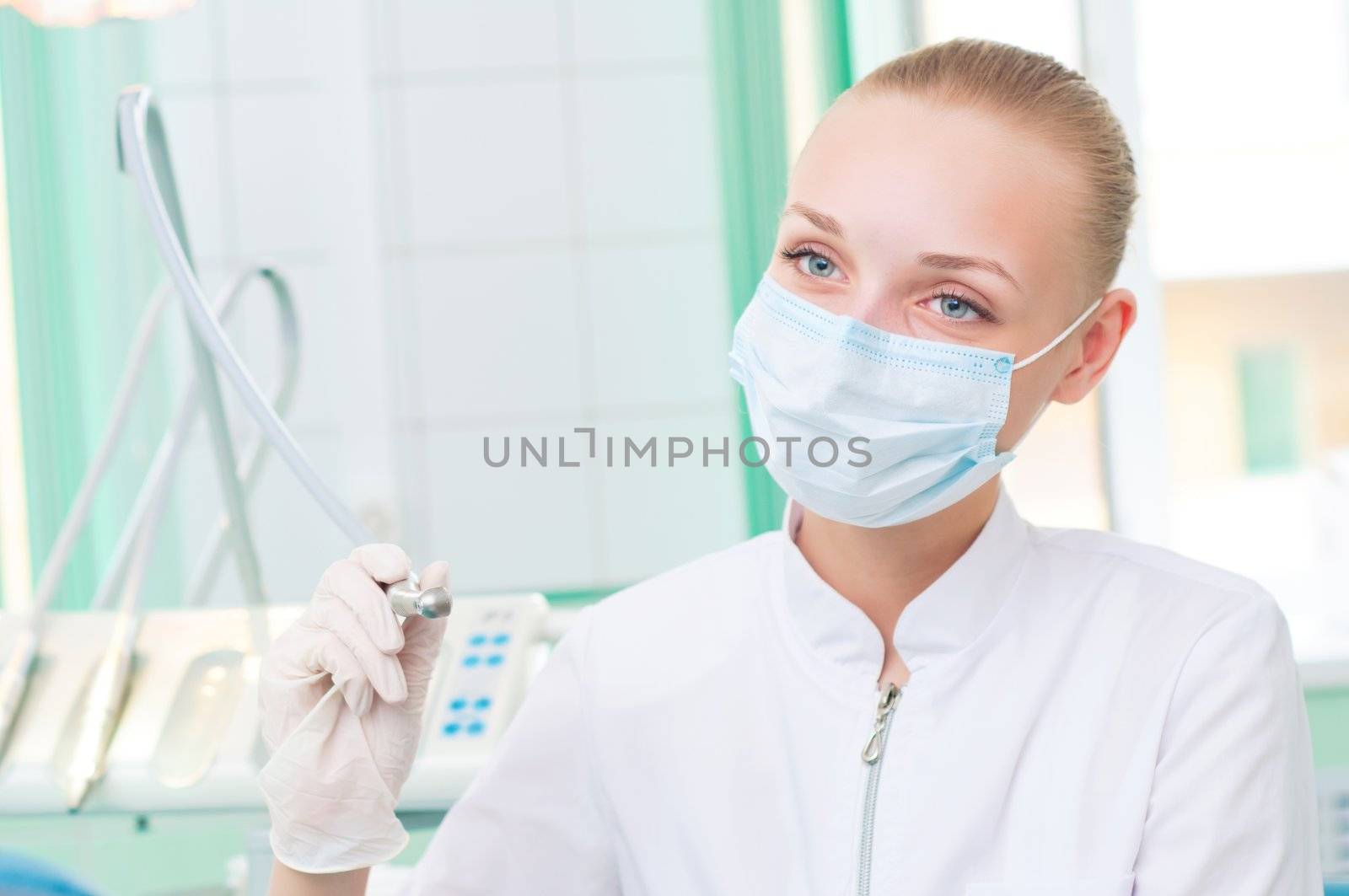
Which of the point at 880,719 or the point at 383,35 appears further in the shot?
the point at 383,35

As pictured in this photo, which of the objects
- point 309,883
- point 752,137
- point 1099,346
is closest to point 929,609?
point 1099,346

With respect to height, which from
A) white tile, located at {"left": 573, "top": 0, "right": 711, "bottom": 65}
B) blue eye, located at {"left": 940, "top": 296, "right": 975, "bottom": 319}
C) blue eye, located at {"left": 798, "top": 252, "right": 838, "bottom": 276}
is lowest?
blue eye, located at {"left": 940, "top": 296, "right": 975, "bottom": 319}

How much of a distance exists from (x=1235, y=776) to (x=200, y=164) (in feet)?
6.90

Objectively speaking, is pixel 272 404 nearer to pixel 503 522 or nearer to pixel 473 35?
pixel 503 522

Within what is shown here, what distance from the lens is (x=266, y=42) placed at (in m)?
2.38

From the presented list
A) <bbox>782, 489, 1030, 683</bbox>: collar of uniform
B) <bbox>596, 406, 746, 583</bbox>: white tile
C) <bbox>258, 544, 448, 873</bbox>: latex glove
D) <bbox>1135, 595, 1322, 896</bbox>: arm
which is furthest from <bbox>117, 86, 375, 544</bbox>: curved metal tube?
<bbox>596, 406, 746, 583</bbox>: white tile

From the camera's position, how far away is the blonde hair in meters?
0.97

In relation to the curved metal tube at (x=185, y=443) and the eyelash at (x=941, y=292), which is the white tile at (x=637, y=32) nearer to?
the curved metal tube at (x=185, y=443)

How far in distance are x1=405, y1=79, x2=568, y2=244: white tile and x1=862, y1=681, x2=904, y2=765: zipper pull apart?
156 centimetres

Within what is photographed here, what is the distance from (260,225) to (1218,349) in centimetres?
212

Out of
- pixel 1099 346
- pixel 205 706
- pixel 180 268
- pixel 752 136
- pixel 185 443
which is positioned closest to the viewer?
pixel 1099 346

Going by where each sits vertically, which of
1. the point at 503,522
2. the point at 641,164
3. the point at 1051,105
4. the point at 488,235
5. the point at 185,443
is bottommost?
the point at 503,522

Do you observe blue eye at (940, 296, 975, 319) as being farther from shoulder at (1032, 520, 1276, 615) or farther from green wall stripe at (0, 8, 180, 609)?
green wall stripe at (0, 8, 180, 609)

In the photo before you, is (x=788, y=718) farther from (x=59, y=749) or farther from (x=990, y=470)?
(x=59, y=749)
